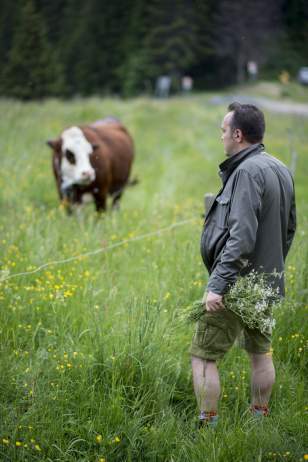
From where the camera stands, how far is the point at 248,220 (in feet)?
10.7

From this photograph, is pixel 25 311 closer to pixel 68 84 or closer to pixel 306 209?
pixel 306 209

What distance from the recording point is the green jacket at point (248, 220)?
329cm

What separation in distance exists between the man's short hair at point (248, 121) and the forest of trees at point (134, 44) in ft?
48.5

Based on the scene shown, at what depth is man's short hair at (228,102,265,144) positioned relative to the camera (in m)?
3.43

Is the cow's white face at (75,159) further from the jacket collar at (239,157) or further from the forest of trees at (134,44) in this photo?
the forest of trees at (134,44)

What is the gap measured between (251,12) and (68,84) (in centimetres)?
2896

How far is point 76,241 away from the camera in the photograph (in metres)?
6.03

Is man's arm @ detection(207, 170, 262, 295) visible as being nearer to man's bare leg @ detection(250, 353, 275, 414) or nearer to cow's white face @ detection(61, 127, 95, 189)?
man's bare leg @ detection(250, 353, 275, 414)

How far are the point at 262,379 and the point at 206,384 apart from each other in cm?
40

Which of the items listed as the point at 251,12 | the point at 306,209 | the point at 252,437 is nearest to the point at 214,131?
the point at 251,12

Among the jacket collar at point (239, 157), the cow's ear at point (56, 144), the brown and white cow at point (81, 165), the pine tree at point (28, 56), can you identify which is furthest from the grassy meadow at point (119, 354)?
the pine tree at point (28, 56)

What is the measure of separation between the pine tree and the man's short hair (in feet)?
103

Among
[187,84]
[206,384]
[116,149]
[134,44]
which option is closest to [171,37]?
[134,44]

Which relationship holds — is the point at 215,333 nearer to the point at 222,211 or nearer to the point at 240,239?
the point at 240,239
